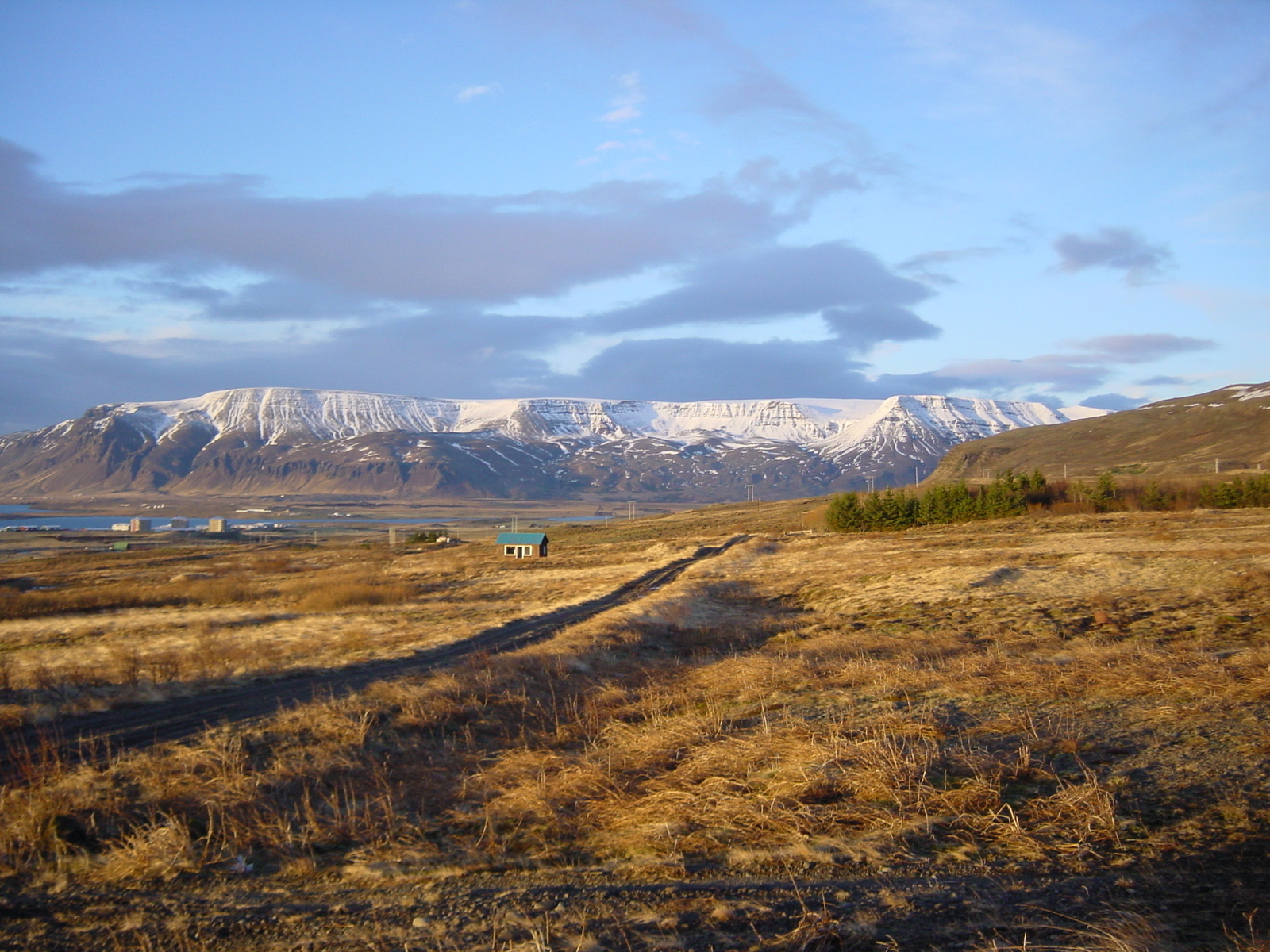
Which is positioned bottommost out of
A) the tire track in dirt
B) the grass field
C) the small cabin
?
the small cabin

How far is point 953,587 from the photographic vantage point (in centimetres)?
2812

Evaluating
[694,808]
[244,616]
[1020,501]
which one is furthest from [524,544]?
[694,808]

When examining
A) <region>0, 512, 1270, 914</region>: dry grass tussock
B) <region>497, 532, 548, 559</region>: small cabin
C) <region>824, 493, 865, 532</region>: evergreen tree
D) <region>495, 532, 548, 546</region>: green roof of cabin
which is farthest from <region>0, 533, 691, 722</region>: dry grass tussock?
<region>824, 493, 865, 532</region>: evergreen tree

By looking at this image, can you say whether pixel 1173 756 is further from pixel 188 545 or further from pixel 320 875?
pixel 188 545

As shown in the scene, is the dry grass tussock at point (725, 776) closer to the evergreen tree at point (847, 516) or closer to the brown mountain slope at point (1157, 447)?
the evergreen tree at point (847, 516)

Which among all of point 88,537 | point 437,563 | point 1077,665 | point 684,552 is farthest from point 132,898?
point 88,537

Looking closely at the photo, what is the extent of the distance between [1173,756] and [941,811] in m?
2.79

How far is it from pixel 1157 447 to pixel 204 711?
182813 millimetres

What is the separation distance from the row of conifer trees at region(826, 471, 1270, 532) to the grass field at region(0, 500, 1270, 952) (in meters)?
52.5

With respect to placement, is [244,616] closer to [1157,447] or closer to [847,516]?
[847,516]

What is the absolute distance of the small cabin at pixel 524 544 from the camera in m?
69.9

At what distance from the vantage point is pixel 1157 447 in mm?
159250

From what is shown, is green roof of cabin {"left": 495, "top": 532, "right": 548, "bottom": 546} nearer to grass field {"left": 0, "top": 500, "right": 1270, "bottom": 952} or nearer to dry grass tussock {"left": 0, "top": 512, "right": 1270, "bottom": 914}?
grass field {"left": 0, "top": 500, "right": 1270, "bottom": 952}

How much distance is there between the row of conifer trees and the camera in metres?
62.3
